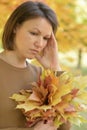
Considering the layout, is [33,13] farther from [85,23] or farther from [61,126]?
[85,23]

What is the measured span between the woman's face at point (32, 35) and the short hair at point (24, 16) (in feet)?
0.06

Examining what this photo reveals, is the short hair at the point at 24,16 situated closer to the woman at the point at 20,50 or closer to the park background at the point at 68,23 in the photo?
the woman at the point at 20,50

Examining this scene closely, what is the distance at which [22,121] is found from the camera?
116cm

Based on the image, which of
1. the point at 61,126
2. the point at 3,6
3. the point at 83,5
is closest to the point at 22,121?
the point at 61,126

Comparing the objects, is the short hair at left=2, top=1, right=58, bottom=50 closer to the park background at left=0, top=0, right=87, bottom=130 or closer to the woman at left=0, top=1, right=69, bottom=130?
the woman at left=0, top=1, right=69, bottom=130

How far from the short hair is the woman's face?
0.02 meters

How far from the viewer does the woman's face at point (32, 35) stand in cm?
113

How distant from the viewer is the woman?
1128mm

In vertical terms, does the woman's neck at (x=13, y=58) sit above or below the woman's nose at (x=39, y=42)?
below

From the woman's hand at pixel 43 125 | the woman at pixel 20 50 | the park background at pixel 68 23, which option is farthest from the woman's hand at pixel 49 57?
the park background at pixel 68 23

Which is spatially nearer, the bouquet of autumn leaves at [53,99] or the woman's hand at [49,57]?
the bouquet of autumn leaves at [53,99]

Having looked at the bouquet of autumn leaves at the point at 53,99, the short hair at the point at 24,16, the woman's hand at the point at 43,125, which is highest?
the short hair at the point at 24,16

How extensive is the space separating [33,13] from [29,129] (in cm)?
37

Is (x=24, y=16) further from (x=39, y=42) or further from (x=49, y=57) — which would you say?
(x=49, y=57)
